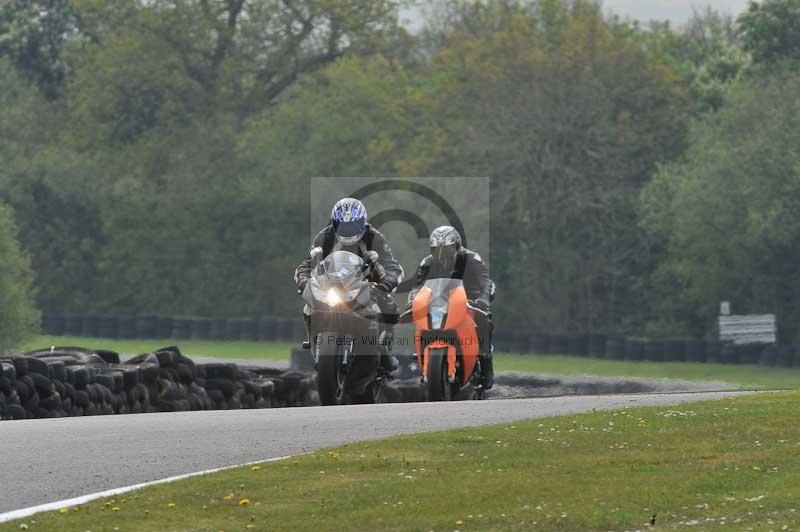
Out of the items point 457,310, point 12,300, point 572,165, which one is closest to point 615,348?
point 572,165

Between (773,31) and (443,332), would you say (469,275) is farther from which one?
(773,31)

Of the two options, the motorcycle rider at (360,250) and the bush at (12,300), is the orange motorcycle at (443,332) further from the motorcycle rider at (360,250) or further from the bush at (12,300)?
the bush at (12,300)

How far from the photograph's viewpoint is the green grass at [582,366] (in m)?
34.2

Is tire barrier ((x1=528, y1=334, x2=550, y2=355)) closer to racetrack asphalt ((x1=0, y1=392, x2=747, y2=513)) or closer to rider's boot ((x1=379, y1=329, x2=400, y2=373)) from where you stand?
rider's boot ((x1=379, y1=329, x2=400, y2=373))

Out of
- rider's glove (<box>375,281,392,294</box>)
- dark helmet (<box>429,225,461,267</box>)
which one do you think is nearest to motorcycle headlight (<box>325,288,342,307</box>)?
rider's glove (<box>375,281,392,294</box>)

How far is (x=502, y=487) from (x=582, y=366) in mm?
28029

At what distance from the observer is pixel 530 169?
4981 centimetres

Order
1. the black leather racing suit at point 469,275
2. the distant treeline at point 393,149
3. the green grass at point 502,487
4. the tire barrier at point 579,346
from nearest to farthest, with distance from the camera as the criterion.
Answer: the green grass at point 502,487 → the black leather racing suit at point 469,275 → the tire barrier at point 579,346 → the distant treeline at point 393,149

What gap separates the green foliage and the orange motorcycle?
2604cm

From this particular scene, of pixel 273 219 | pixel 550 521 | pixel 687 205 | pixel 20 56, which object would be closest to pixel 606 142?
pixel 687 205

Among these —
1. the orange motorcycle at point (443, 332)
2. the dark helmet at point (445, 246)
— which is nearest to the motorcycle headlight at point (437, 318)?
the orange motorcycle at point (443, 332)

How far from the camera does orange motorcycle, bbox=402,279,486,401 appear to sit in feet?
57.1

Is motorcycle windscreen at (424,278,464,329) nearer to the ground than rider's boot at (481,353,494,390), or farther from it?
farther from it

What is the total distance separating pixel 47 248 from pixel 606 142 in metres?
20.0
